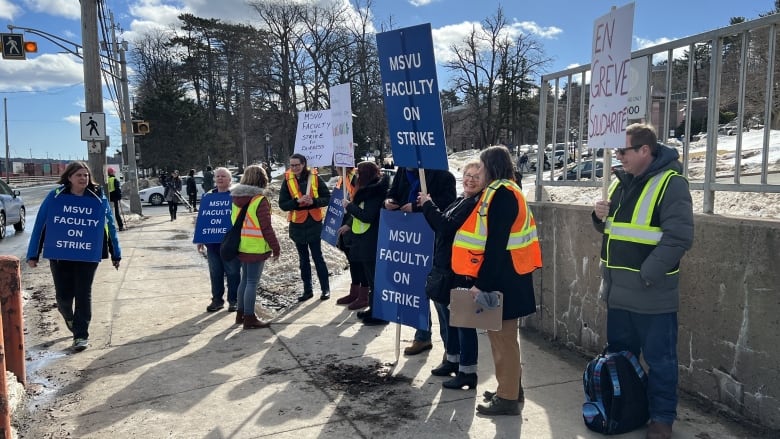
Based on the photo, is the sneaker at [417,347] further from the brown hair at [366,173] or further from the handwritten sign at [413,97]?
the brown hair at [366,173]

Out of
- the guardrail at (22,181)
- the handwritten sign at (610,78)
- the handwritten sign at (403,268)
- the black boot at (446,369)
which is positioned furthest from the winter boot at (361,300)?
the guardrail at (22,181)

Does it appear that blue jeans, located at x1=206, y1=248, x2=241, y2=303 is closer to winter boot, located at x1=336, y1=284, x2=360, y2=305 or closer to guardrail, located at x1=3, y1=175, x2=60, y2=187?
winter boot, located at x1=336, y1=284, x2=360, y2=305

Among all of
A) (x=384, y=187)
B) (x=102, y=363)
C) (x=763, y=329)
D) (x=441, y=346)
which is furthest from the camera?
(x=384, y=187)

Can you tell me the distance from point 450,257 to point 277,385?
168 cm

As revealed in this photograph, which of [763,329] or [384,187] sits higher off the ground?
[384,187]

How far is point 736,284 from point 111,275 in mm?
8293

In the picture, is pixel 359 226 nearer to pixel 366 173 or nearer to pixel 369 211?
pixel 369 211

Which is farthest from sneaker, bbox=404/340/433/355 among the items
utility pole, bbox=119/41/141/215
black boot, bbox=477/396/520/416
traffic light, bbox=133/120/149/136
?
traffic light, bbox=133/120/149/136

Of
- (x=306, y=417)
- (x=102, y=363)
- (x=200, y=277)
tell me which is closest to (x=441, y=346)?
(x=306, y=417)

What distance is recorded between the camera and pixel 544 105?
5617 millimetres

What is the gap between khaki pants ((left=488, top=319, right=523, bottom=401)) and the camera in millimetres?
3680

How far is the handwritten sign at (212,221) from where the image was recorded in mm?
6547

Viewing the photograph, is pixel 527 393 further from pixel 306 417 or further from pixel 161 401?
pixel 161 401

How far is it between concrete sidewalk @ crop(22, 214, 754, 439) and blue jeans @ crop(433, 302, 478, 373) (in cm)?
21
